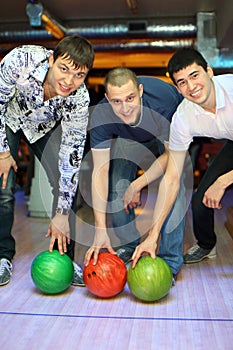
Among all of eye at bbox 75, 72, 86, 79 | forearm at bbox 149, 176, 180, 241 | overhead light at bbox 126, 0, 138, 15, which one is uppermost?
overhead light at bbox 126, 0, 138, 15

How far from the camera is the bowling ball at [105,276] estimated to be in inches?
80.3

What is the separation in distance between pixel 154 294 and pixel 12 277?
0.80 meters

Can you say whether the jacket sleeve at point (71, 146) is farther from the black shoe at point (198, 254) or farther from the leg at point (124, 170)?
the black shoe at point (198, 254)

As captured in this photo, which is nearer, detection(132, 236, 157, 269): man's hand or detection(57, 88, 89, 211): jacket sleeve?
detection(132, 236, 157, 269): man's hand

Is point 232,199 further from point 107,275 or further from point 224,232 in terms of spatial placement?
point 107,275

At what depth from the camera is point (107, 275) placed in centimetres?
204

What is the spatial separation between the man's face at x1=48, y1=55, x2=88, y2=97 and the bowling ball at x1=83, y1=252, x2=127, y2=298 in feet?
2.40

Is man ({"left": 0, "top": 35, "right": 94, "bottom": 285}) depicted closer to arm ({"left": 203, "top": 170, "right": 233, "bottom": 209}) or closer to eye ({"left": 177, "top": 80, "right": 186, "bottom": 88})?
eye ({"left": 177, "top": 80, "right": 186, "bottom": 88})

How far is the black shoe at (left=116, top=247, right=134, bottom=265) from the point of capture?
8.60ft

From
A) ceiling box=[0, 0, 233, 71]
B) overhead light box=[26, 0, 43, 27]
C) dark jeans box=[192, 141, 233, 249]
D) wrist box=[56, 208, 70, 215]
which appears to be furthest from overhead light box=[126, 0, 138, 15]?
wrist box=[56, 208, 70, 215]

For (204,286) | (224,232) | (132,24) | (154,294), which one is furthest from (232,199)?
(154,294)

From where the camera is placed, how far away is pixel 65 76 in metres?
2.00

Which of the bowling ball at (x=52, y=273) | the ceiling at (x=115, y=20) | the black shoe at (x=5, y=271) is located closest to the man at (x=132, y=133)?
the bowling ball at (x=52, y=273)

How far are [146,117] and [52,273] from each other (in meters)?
0.86
